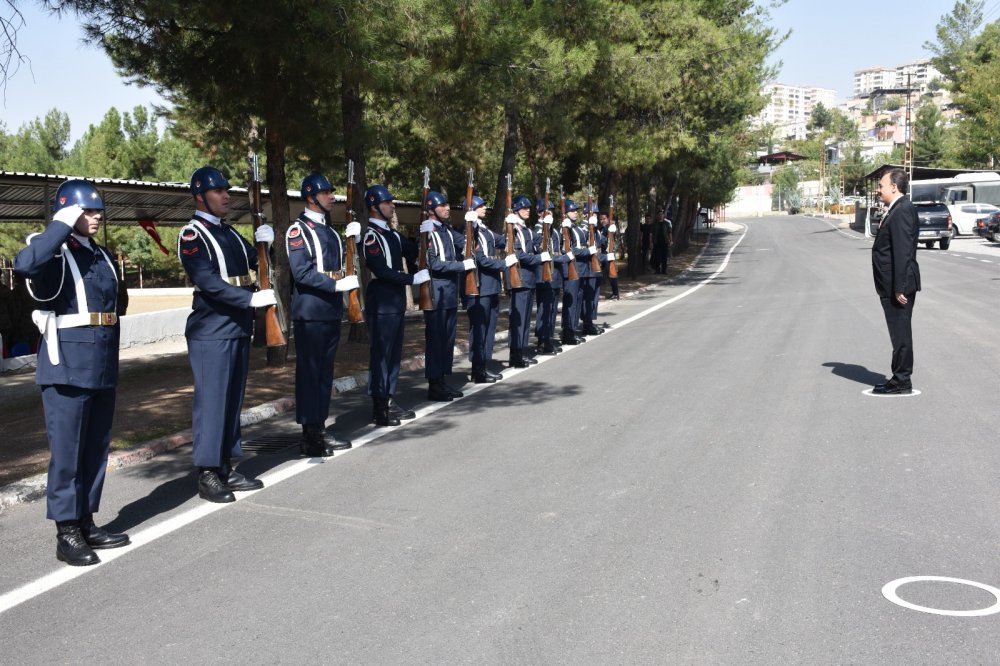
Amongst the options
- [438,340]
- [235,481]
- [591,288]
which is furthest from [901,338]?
[591,288]

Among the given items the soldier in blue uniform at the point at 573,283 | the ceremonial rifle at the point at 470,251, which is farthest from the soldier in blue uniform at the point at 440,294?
the soldier in blue uniform at the point at 573,283

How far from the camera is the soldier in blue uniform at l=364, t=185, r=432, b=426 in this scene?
8531 mm

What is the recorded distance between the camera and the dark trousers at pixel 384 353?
336 inches

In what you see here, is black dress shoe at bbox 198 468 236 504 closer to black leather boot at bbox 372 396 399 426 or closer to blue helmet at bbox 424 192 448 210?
black leather boot at bbox 372 396 399 426

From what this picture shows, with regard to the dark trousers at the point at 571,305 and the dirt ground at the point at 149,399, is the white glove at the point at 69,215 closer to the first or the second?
the dirt ground at the point at 149,399

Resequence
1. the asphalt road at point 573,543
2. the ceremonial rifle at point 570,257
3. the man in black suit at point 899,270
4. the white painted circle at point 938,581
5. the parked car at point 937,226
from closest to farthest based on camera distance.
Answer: the asphalt road at point 573,543
the white painted circle at point 938,581
the man in black suit at point 899,270
the ceremonial rifle at point 570,257
the parked car at point 937,226

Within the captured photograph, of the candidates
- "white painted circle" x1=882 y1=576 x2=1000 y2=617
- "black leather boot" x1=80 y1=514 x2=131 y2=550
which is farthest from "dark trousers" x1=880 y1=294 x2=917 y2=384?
"black leather boot" x1=80 y1=514 x2=131 y2=550

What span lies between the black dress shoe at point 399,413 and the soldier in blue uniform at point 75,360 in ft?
11.8

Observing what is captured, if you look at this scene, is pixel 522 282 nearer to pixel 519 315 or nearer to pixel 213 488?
pixel 519 315

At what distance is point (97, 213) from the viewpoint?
5230mm

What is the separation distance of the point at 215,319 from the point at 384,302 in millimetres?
2595

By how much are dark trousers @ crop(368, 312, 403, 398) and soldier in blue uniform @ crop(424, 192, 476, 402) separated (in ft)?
3.03

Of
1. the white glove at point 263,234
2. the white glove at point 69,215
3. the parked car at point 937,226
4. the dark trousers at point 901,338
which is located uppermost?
the white glove at point 69,215

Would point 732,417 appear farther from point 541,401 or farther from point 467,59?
point 467,59
